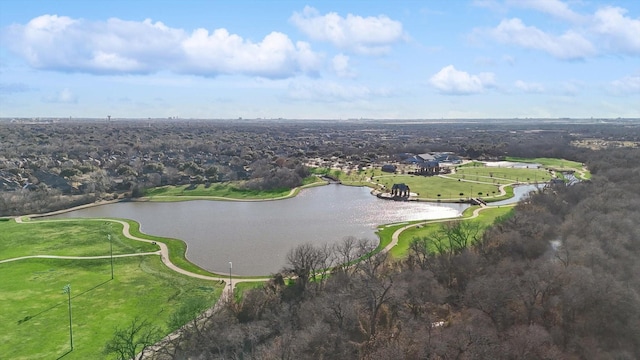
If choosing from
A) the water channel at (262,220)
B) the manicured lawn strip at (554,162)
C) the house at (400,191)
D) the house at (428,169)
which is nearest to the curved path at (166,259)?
the water channel at (262,220)

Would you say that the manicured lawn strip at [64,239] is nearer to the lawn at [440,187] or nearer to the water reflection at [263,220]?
the water reflection at [263,220]

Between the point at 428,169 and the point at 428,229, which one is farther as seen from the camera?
the point at 428,169

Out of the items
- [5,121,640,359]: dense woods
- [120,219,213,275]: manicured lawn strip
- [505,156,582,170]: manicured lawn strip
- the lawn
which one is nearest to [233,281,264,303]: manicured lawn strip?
[5,121,640,359]: dense woods

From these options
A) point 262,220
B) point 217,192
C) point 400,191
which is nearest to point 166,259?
point 262,220

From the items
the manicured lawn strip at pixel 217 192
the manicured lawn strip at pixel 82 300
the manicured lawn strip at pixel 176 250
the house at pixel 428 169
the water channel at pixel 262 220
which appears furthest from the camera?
the house at pixel 428 169

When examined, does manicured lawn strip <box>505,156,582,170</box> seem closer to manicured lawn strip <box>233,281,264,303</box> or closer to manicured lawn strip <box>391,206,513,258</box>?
manicured lawn strip <box>391,206,513,258</box>

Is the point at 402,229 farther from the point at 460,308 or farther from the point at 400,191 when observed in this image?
the point at 460,308
